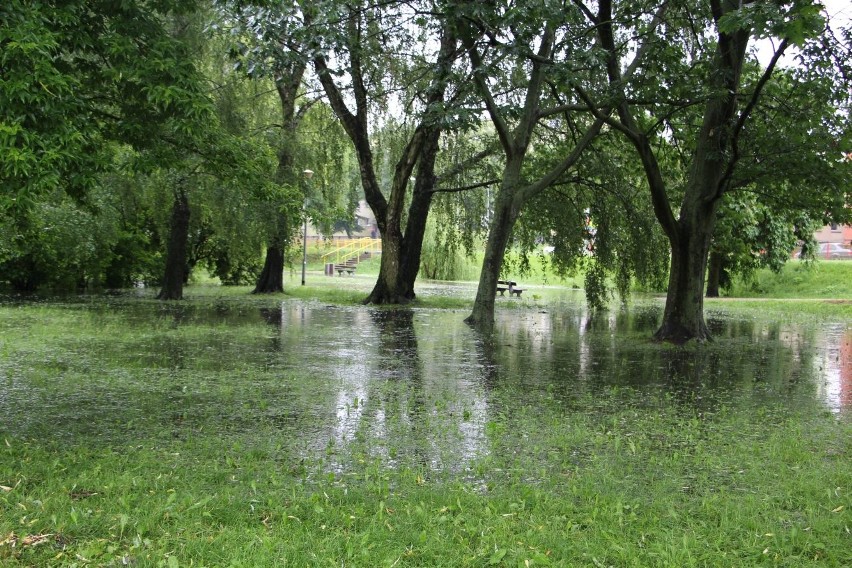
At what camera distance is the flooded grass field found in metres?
4.48

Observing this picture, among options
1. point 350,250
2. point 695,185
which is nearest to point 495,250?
point 695,185

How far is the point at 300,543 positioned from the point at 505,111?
12877 millimetres

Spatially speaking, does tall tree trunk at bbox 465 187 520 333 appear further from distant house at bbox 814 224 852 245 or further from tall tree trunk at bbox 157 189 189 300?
distant house at bbox 814 224 852 245

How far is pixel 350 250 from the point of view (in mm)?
72062

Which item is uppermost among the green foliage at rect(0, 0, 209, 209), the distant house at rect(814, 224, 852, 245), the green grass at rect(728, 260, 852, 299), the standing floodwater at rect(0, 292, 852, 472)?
the distant house at rect(814, 224, 852, 245)

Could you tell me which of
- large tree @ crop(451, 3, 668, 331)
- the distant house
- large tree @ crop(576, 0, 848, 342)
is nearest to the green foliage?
large tree @ crop(451, 3, 668, 331)

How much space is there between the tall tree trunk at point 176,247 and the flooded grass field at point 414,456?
1063 centimetres

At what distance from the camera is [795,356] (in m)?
14.4

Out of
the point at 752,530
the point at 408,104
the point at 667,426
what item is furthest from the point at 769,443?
the point at 408,104

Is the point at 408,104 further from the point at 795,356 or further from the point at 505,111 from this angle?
the point at 795,356

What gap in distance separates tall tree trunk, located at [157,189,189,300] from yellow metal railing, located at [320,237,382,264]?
4022 centimetres

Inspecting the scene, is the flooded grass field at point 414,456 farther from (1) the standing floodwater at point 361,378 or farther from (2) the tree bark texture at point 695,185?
(2) the tree bark texture at point 695,185

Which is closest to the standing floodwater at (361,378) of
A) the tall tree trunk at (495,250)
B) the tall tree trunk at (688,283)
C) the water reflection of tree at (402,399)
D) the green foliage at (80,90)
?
the water reflection of tree at (402,399)

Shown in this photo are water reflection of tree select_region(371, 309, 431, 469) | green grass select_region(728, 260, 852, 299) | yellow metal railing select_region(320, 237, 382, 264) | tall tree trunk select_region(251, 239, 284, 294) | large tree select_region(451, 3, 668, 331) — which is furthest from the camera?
yellow metal railing select_region(320, 237, 382, 264)
